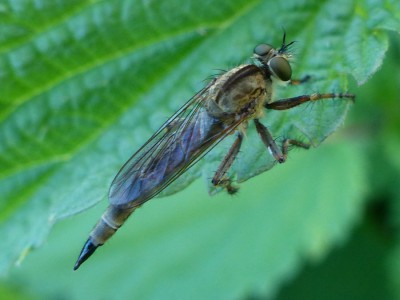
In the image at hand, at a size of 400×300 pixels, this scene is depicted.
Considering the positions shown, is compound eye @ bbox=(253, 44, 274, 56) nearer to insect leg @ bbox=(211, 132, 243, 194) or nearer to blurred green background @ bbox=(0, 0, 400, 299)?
blurred green background @ bbox=(0, 0, 400, 299)

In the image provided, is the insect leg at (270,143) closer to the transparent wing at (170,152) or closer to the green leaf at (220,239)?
the transparent wing at (170,152)

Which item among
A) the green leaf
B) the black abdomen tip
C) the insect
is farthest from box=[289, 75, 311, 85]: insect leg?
the green leaf

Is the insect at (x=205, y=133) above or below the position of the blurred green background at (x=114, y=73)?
below

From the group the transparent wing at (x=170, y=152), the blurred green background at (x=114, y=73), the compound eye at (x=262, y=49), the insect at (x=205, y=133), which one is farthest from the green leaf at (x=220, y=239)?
the compound eye at (x=262, y=49)

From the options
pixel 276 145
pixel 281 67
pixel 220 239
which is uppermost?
pixel 281 67

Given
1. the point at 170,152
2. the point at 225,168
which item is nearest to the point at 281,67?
the point at 225,168

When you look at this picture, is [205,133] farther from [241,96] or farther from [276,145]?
[276,145]
